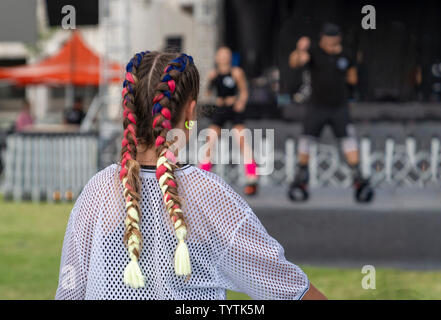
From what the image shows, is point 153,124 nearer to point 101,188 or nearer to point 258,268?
point 101,188

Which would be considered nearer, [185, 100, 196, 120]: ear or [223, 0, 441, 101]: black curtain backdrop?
[185, 100, 196, 120]: ear

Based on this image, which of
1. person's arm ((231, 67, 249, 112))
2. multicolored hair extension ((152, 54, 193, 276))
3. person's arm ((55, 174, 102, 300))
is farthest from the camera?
person's arm ((231, 67, 249, 112))

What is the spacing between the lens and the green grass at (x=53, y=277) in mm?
→ 5779

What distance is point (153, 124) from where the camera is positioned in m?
1.80

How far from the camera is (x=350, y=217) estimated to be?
6.78 m

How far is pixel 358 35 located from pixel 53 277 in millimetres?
13130

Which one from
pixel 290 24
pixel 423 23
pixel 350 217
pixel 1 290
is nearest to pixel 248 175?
pixel 350 217

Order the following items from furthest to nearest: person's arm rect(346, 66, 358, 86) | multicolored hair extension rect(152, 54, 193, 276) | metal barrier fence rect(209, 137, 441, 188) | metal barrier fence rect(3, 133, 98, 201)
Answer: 1. metal barrier fence rect(3, 133, 98, 201)
2. metal barrier fence rect(209, 137, 441, 188)
3. person's arm rect(346, 66, 358, 86)
4. multicolored hair extension rect(152, 54, 193, 276)

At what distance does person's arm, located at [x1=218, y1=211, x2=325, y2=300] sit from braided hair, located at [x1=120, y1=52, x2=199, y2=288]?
0.46ft

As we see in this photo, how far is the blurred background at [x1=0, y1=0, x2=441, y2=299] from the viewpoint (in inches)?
266

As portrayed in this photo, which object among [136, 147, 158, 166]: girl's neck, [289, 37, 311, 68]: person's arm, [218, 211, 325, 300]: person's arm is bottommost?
[218, 211, 325, 300]: person's arm

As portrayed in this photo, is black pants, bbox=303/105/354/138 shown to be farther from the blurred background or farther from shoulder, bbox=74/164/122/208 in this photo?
shoulder, bbox=74/164/122/208

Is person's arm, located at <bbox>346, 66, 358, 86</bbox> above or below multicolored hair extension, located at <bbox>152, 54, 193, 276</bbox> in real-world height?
above

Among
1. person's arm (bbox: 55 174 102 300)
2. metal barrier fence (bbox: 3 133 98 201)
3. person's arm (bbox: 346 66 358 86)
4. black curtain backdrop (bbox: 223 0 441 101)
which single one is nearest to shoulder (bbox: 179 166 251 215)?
person's arm (bbox: 55 174 102 300)
